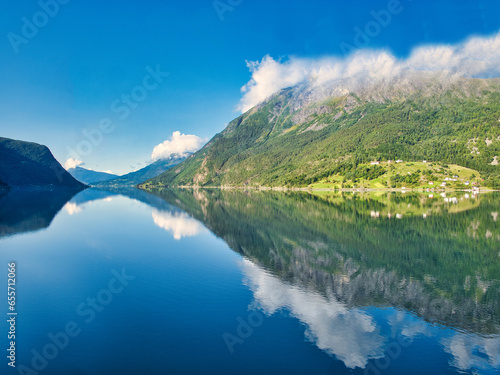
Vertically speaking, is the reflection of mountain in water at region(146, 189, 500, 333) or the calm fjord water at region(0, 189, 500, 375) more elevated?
the reflection of mountain in water at region(146, 189, 500, 333)

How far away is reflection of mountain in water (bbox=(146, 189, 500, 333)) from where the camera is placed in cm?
2227

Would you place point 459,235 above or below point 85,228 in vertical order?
above

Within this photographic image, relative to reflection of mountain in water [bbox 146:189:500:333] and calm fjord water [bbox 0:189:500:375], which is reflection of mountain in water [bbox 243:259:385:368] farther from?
reflection of mountain in water [bbox 146:189:500:333]

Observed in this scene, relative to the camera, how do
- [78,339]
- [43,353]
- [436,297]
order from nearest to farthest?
[43,353] → [78,339] → [436,297]

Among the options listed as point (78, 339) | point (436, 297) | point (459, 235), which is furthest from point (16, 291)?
point (459, 235)

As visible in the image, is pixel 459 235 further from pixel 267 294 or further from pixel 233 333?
pixel 233 333

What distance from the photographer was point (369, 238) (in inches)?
1790

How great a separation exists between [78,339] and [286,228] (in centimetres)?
4241

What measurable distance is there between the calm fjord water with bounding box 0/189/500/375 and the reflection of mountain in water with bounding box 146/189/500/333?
0.19 metres

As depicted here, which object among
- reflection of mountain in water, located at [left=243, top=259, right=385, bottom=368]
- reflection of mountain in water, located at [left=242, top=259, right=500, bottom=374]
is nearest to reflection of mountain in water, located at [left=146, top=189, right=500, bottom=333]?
reflection of mountain in water, located at [left=242, top=259, right=500, bottom=374]

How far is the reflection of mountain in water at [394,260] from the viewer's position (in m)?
22.3

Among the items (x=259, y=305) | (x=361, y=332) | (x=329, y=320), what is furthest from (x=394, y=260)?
(x=259, y=305)

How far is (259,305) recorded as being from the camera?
21.9m

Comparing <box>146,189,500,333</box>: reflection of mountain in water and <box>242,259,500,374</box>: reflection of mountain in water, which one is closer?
<box>242,259,500,374</box>: reflection of mountain in water
